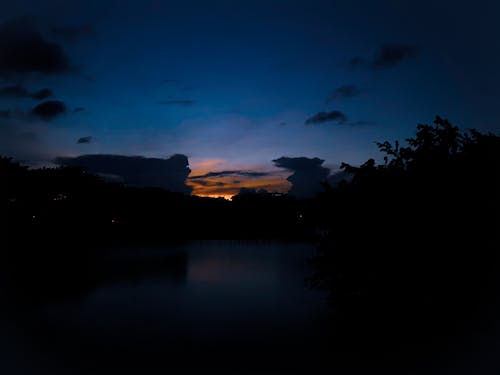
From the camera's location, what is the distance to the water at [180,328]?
8320 mm

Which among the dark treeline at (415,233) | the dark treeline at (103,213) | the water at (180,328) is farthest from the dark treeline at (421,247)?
the dark treeline at (103,213)

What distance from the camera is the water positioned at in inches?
328

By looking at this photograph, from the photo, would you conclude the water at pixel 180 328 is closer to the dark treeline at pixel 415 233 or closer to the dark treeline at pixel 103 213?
the dark treeline at pixel 415 233

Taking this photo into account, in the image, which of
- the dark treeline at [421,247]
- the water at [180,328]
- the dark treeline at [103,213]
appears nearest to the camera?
the water at [180,328]

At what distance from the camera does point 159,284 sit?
17.8 m

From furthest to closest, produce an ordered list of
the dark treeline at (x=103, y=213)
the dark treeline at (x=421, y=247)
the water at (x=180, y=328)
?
the dark treeline at (x=103, y=213), the dark treeline at (x=421, y=247), the water at (x=180, y=328)

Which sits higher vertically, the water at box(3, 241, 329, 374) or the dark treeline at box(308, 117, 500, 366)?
the dark treeline at box(308, 117, 500, 366)

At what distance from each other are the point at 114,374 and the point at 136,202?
59.3 meters

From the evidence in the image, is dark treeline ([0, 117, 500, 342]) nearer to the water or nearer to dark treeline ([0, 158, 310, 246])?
the water

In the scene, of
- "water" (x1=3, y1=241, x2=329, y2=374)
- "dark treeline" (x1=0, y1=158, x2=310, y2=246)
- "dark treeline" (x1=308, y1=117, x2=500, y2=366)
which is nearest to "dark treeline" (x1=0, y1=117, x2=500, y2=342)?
"dark treeline" (x1=308, y1=117, x2=500, y2=366)

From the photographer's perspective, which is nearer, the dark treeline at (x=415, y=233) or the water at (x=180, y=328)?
the water at (x=180, y=328)

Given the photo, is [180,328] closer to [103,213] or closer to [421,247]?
[421,247]

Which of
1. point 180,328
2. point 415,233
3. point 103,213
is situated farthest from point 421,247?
point 103,213

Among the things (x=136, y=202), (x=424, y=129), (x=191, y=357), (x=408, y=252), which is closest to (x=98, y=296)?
(x=191, y=357)
